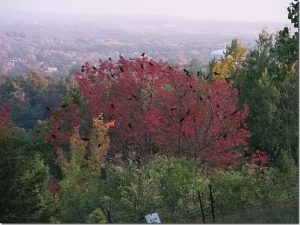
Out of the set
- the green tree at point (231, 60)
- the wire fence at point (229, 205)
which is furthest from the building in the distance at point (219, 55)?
the wire fence at point (229, 205)

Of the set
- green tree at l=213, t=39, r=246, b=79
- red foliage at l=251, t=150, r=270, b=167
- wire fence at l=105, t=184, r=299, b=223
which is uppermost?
green tree at l=213, t=39, r=246, b=79

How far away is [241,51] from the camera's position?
15.6 metres

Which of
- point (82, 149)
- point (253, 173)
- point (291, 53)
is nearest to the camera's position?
point (291, 53)

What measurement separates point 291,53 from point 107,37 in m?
5.73

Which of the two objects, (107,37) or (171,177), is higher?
(107,37)

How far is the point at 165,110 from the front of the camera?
1085 cm

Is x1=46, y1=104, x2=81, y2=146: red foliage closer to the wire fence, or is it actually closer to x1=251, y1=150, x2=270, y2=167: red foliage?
x1=251, y1=150, x2=270, y2=167: red foliage

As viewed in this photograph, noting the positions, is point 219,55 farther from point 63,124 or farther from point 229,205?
point 229,205

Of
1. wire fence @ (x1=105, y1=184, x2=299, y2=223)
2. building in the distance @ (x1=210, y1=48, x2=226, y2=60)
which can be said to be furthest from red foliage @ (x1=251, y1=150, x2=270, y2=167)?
building in the distance @ (x1=210, y1=48, x2=226, y2=60)

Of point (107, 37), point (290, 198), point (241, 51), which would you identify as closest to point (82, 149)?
point (107, 37)

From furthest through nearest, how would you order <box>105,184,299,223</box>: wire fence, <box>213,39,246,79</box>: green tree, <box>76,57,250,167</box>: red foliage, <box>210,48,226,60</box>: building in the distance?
<box>213,39,246,79</box>: green tree, <box>210,48,226,60</box>: building in the distance, <box>76,57,250,167</box>: red foliage, <box>105,184,299,223</box>: wire fence

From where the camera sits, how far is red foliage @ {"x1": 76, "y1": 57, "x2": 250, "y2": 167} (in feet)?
34.6

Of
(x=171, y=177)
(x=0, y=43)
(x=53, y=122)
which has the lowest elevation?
(x=53, y=122)

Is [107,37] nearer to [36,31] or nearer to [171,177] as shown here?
[36,31]
